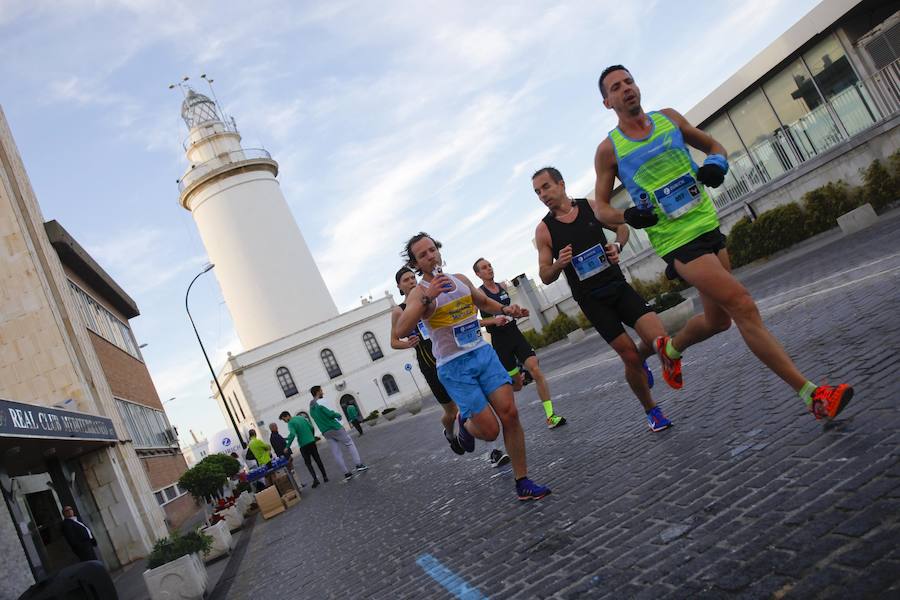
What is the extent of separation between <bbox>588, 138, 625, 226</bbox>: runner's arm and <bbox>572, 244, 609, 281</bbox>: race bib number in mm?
755

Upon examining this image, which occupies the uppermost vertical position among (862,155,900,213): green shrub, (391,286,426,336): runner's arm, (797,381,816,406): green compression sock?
(391,286,426,336): runner's arm

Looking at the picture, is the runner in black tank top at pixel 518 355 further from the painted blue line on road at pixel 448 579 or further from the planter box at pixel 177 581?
the planter box at pixel 177 581

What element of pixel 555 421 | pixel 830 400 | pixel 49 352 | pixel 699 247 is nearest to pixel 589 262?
pixel 699 247

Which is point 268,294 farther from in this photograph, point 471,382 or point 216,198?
point 471,382

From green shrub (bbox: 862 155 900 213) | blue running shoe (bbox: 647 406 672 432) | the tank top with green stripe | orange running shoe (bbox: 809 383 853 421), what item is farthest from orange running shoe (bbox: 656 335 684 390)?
green shrub (bbox: 862 155 900 213)

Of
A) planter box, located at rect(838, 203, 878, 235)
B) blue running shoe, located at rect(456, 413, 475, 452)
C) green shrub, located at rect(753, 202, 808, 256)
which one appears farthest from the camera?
green shrub, located at rect(753, 202, 808, 256)

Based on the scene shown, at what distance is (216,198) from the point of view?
188 ft

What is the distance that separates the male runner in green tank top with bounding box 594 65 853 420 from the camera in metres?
4.25

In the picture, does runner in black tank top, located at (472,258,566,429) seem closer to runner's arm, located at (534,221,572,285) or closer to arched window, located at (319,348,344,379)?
runner's arm, located at (534,221,572,285)

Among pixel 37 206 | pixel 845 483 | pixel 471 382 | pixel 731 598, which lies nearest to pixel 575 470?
pixel 471 382

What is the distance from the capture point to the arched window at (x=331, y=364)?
195 ft

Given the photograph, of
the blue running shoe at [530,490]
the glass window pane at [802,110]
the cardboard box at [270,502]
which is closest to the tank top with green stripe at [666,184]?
the blue running shoe at [530,490]

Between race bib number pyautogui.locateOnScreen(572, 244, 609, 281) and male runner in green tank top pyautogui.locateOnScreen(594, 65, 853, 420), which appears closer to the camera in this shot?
male runner in green tank top pyautogui.locateOnScreen(594, 65, 853, 420)

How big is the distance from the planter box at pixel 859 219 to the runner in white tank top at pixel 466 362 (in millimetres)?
11852
